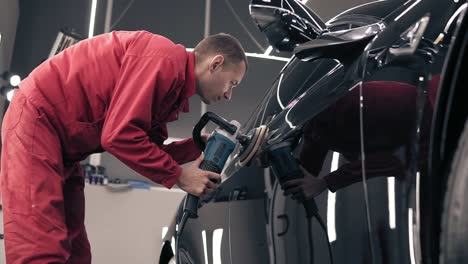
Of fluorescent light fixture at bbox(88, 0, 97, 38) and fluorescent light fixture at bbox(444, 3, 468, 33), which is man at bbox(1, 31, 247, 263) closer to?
fluorescent light fixture at bbox(444, 3, 468, 33)

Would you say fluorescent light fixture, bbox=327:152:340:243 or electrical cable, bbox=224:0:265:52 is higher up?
electrical cable, bbox=224:0:265:52

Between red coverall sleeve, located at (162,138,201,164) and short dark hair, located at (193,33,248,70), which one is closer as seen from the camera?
short dark hair, located at (193,33,248,70)

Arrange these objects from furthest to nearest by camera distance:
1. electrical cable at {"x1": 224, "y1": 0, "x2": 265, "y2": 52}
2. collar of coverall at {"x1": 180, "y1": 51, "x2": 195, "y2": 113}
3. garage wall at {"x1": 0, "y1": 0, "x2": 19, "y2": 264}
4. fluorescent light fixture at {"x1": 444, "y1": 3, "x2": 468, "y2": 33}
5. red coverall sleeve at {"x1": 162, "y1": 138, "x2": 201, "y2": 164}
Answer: electrical cable at {"x1": 224, "y1": 0, "x2": 265, "y2": 52} < garage wall at {"x1": 0, "y1": 0, "x2": 19, "y2": 264} < red coverall sleeve at {"x1": 162, "y1": 138, "x2": 201, "y2": 164} < collar of coverall at {"x1": 180, "y1": 51, "x2": 195, "y2": 113} < fluorescent light fixture at {"x1": 444, "y1": 3, "x2": 468, "y2": 33}

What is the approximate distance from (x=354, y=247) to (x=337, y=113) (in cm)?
25

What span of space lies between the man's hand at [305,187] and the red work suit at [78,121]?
54 centimetres

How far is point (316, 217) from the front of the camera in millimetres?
1065

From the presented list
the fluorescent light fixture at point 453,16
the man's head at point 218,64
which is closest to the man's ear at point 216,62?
the man's head at point 218,64

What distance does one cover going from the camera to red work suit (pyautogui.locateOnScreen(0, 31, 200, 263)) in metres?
1.60

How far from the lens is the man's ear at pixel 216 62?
1.80m

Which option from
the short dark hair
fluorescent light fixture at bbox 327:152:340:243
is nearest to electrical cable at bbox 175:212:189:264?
the short dark hair

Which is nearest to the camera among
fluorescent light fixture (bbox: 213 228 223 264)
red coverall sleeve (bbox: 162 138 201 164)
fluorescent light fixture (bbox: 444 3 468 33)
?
fluorescent light fixture (bbox: 444 3 468 33)

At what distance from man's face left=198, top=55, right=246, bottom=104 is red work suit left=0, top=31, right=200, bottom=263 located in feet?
0.20

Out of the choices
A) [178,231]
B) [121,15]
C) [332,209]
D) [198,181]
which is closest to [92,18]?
[121,15]

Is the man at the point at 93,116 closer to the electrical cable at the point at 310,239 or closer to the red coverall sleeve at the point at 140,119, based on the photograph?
the red coverall sleeve at the point at 140,119
